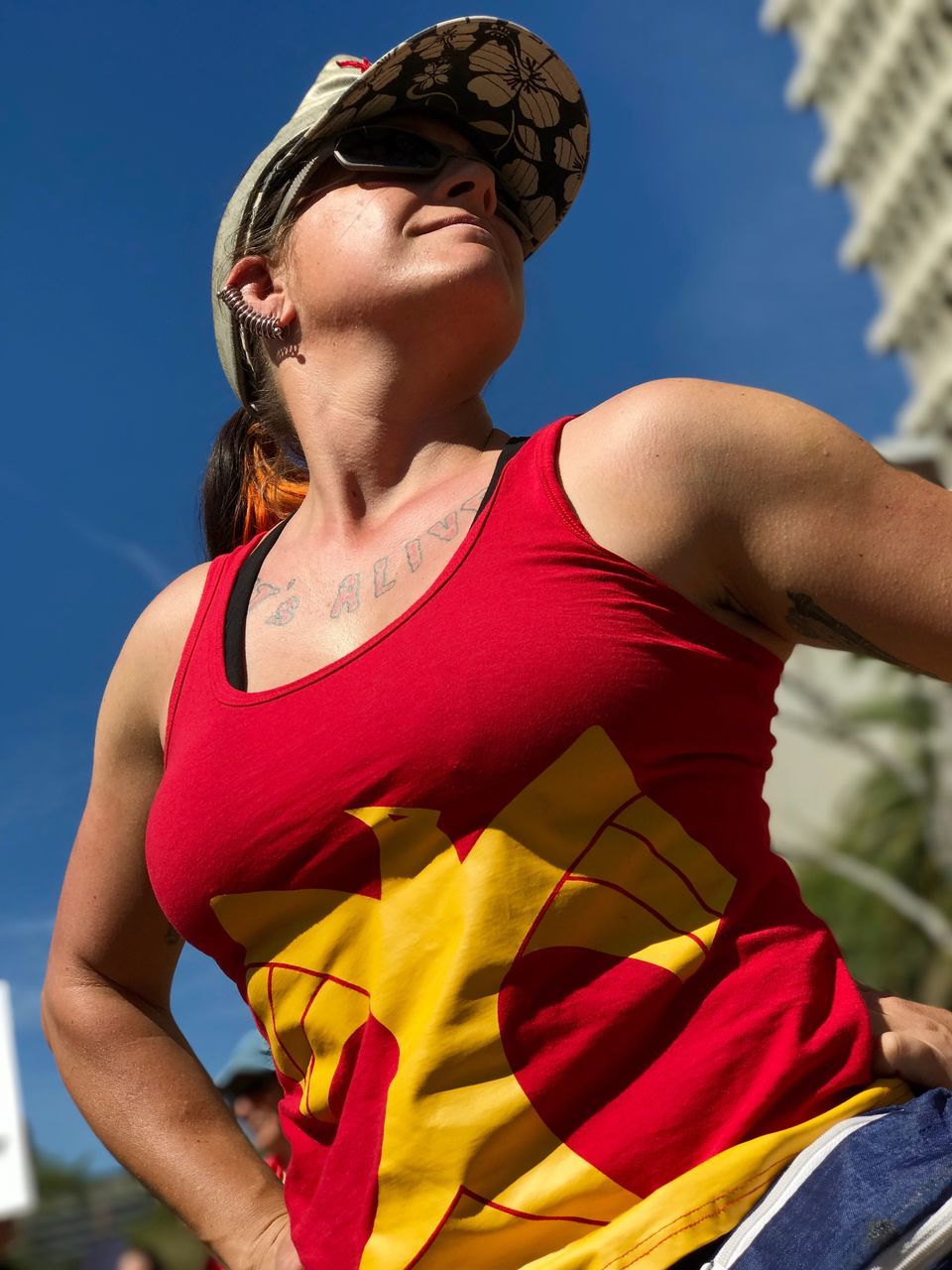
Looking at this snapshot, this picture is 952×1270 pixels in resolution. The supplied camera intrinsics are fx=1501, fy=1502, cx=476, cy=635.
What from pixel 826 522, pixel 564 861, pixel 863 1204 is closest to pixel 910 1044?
pixel 863 1204

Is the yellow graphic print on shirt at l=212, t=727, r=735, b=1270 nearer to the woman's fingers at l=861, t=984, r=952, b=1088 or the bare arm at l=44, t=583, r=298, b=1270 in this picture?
the woman's fingers at l=861, t=984, r=952, b=1088

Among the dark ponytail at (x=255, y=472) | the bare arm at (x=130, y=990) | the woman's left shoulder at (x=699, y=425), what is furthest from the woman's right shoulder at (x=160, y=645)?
the woman's left shoulder at (x=699, y=425)

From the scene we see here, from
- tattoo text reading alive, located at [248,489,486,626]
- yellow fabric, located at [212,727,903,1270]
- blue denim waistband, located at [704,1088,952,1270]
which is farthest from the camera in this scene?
tattoo text reading alive, located at [248,489,486,626]

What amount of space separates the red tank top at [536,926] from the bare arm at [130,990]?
1.23ft

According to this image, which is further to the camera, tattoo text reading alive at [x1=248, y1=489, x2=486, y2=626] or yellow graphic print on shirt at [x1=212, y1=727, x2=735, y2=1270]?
tattoo text reading alive at [x1=248, y1=489, x2=486, y2=626]

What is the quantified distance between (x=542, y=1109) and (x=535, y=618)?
54 centimetres

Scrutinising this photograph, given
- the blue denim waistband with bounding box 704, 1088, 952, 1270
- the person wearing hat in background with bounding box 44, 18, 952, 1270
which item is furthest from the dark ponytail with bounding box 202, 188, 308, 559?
the blue denim waistband with bounding box 704, 1088, 952, 1270

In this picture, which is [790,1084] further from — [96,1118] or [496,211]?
[496,211]

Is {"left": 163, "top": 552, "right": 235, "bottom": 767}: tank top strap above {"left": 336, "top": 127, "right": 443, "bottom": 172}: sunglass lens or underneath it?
underneath

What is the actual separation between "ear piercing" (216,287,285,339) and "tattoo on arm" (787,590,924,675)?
42.9 inches

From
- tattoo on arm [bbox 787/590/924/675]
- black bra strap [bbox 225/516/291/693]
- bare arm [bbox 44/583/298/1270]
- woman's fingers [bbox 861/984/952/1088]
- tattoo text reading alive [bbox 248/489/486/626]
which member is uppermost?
tattoo on arm [bbox 787/590/924/675]

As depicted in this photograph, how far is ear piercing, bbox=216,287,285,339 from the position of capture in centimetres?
247

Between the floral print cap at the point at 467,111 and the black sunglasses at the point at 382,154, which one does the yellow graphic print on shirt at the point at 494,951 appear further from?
the floral print cap at the point at 467,111

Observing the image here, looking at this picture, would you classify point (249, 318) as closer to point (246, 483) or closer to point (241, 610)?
point (246, 483)
